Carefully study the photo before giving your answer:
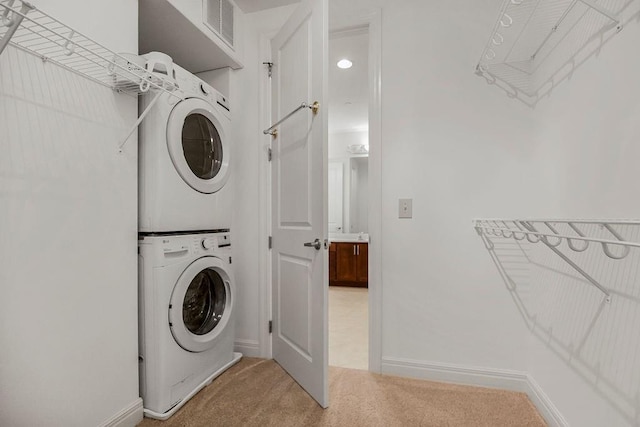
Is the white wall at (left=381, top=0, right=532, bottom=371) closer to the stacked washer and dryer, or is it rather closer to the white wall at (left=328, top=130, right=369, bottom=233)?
the stacked washer and dryer

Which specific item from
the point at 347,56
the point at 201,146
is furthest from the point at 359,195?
the point at 201,146

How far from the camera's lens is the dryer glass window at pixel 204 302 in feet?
5.82

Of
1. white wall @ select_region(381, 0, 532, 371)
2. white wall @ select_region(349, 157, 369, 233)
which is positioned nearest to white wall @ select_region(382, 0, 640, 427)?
white wall @ select_region(381, 0, 532, 371)

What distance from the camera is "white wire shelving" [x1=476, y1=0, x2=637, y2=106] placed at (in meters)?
1.12

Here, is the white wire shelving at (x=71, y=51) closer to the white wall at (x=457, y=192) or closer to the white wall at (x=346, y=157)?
the white wall at (x=457, y=192)

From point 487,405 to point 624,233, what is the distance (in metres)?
1.10

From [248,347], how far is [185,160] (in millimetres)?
1364

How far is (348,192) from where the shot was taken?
4914mm

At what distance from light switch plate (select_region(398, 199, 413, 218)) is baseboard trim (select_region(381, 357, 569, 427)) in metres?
0.89

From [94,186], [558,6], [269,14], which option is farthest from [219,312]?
[558,6]

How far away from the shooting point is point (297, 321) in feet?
5.93

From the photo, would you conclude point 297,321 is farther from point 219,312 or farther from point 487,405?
point 487,405

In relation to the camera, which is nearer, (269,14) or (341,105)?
(269,14)

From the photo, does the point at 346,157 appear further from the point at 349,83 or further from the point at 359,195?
the point at 349,83
